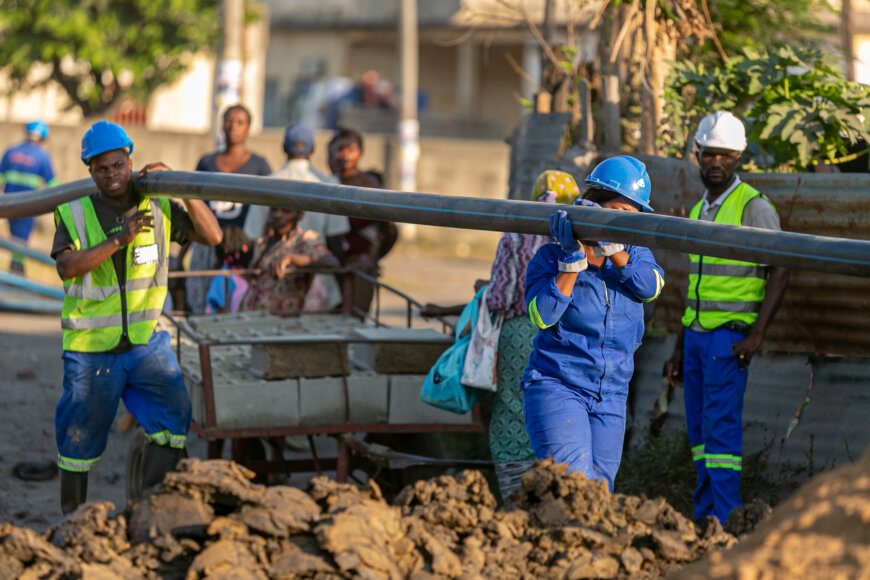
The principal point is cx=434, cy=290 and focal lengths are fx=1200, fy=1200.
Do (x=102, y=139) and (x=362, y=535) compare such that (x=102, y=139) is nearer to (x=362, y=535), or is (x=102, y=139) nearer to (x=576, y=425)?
(x=576, y=425)

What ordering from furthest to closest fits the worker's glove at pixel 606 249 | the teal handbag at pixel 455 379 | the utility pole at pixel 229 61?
the utility pole at pixel 229 61 < the teal handbag at pixel 455 379 < the worker's glove at pixel 606 249

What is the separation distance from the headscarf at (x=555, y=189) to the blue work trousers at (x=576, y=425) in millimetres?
972

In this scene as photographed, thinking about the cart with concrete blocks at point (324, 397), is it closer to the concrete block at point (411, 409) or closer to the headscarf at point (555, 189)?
the concrete block at point (411, 409)

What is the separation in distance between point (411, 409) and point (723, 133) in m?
2.06

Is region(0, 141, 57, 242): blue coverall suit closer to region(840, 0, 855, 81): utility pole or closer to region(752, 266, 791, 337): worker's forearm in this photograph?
region(840, 0, 855, 81): utility pole

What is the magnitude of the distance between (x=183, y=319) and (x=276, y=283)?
65cm

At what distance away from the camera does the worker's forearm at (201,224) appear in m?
5.54

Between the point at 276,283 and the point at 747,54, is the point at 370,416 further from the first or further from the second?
the point at 747,54

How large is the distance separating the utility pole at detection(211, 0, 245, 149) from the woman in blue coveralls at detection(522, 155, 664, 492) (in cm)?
909

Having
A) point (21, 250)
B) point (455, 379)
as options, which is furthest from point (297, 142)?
point (21, 250)

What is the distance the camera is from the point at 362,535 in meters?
3.47

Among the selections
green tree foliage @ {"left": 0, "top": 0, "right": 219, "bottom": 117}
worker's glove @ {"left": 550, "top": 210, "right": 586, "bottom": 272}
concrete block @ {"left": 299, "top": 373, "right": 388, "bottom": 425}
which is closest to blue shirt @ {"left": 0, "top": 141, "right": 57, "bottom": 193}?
concrete block @ {"left": 299, "top": 373, "right": 388, "bottom": 425}

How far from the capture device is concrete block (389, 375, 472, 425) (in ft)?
20.0

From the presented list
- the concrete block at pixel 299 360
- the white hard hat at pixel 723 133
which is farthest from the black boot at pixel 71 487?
the white hard hat at pixel 723 133
